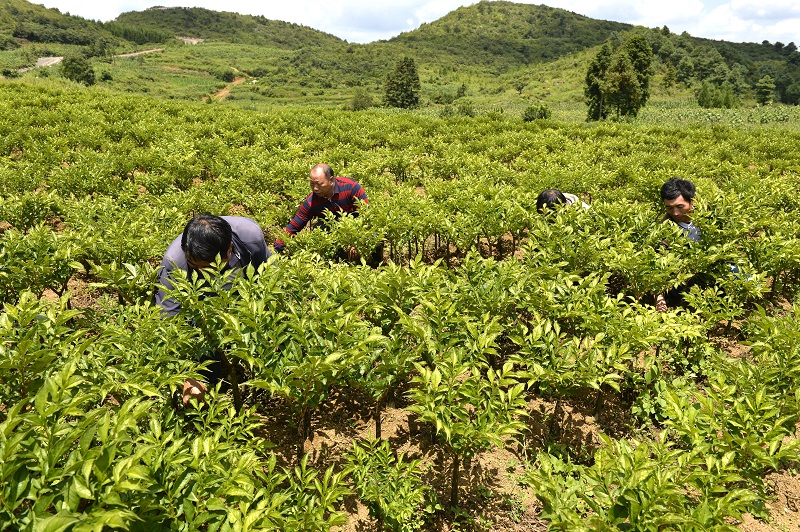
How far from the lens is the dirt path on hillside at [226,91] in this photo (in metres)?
81.8

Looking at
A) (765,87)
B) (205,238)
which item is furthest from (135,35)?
(205,238)

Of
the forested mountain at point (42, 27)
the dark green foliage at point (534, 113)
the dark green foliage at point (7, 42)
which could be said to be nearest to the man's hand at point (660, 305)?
the dark green foliage at point (534, 113)

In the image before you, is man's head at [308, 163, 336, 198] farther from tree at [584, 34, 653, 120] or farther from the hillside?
tree at [584, 34, 653, 120]

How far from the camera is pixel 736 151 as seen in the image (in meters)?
16.3

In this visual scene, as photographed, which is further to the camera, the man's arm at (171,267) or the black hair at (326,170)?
the black hair at (326,170)

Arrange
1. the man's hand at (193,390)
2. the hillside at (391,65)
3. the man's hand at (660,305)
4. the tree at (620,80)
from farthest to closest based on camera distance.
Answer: the hillside at (391,65), the tree at (620,80), the man's hand at (660,305), the man's hand at (193,390)

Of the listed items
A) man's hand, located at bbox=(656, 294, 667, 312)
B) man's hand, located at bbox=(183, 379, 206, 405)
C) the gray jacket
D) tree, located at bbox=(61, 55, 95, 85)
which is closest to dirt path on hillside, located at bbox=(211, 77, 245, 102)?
tree, located at bbox=(61, 55, 95, 85)

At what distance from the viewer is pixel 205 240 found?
3.81 meters

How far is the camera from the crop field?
2.34 meters

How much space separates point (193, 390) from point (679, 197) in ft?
22.8

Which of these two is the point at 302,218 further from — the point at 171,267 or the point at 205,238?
the point at 205,238

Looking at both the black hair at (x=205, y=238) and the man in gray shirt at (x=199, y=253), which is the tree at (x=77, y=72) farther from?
the black hair at (x=205, y=238)

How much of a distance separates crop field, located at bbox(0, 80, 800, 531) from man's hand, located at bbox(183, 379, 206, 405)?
0.12 m

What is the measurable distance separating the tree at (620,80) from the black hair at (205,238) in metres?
40.4
